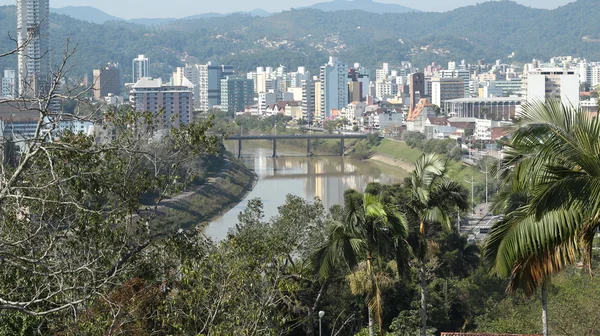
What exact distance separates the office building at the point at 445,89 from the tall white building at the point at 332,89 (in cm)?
407

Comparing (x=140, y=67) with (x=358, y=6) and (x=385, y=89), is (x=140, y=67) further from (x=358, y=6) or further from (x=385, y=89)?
(x=358, y=6)

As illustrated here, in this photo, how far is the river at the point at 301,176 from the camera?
52.6ft

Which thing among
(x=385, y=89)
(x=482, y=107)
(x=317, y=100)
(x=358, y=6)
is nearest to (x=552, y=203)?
(x=482, y=107)

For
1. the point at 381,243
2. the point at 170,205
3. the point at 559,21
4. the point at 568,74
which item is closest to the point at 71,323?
the point at 381,243

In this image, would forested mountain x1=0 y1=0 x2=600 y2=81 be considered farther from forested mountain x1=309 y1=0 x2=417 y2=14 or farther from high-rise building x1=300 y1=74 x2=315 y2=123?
forested mountain x1=309 y1=0 x2=417 y2=14

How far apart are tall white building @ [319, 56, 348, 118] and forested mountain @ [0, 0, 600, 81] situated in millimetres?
14686

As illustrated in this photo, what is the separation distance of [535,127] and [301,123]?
110 ft

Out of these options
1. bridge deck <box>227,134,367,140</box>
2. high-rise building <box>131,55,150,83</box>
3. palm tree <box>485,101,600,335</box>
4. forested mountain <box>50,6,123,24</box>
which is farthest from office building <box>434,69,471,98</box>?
forested mountain <box>50,6,123,24</box>

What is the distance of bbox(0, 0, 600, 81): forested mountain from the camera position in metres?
70.3

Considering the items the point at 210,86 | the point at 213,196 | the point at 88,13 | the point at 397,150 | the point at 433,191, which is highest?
the point at 88,13

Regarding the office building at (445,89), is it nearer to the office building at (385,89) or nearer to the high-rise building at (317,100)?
the high-rise building at (317,100)

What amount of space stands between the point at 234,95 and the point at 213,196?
A: 31.3 meters

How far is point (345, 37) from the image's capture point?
9606cm

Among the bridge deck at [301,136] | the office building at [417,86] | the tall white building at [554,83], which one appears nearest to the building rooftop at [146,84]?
the bridge deck at [301,136]
